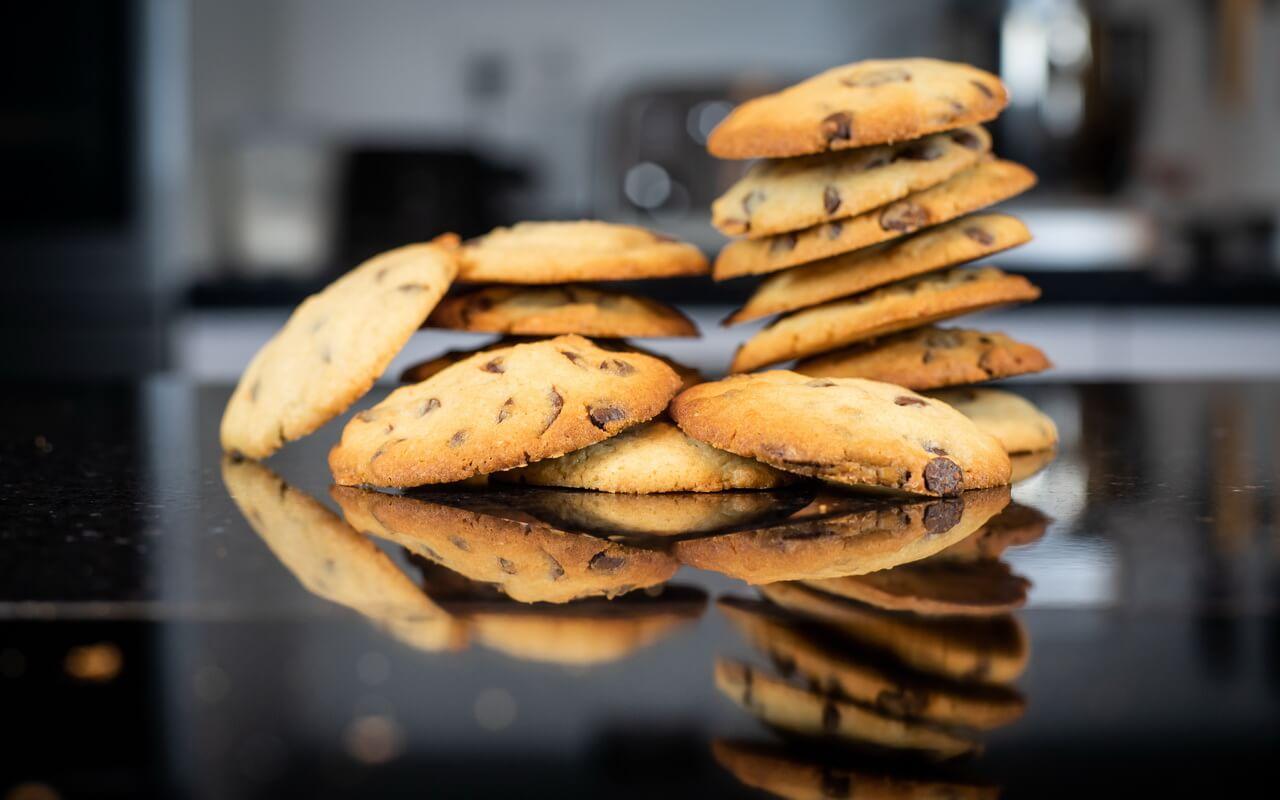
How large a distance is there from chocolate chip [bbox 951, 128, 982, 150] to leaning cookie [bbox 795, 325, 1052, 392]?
0.40ft

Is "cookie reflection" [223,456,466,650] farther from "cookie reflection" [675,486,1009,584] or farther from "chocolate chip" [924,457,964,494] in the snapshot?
"chocolate chip" [924,457,964,494]

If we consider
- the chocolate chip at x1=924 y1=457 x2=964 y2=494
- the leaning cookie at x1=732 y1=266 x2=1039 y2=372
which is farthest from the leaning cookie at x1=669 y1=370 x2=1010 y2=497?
the leaning cookie at x1=732 y1=266 x2=1039 y2=372

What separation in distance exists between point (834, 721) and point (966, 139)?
59 cm

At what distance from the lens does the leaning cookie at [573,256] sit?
803 millimetres

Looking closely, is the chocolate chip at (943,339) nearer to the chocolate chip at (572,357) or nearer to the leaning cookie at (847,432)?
the leaning cookie at (847,432)

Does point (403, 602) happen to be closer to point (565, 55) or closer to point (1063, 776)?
point (1063, 776)

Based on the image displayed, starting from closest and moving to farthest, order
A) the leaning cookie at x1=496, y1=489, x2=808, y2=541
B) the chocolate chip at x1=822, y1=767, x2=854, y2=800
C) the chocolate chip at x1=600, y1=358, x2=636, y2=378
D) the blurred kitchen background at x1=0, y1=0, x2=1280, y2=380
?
the chocolate chip at x1=822, y1=767, x2=854, y2=800
the leaning cookie at x1=496, y1=489, x2=808, y2=541
the chocolate chip at x1=600, y1=358, x2=636, y2=378
the blurred kitchen background at x1=0, y1=0, x2=1280, y2=380

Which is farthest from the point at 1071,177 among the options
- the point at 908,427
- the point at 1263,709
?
the point at 1263,709

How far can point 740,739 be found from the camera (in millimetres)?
348

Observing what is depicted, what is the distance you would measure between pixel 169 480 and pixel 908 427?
41 centimetres

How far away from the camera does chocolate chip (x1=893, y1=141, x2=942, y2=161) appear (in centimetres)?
81

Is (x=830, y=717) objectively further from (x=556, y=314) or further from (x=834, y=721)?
(x=556, y=314)

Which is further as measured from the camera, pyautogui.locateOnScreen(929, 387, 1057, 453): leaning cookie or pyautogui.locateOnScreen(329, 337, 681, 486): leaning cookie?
pyautogui.locateOnScreen(929, 387, 1057, 453): leaning cookie

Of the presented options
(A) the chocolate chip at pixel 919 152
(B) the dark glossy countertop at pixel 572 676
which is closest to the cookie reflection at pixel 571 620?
(B) the dark glossy countertop at pixel 572 676
